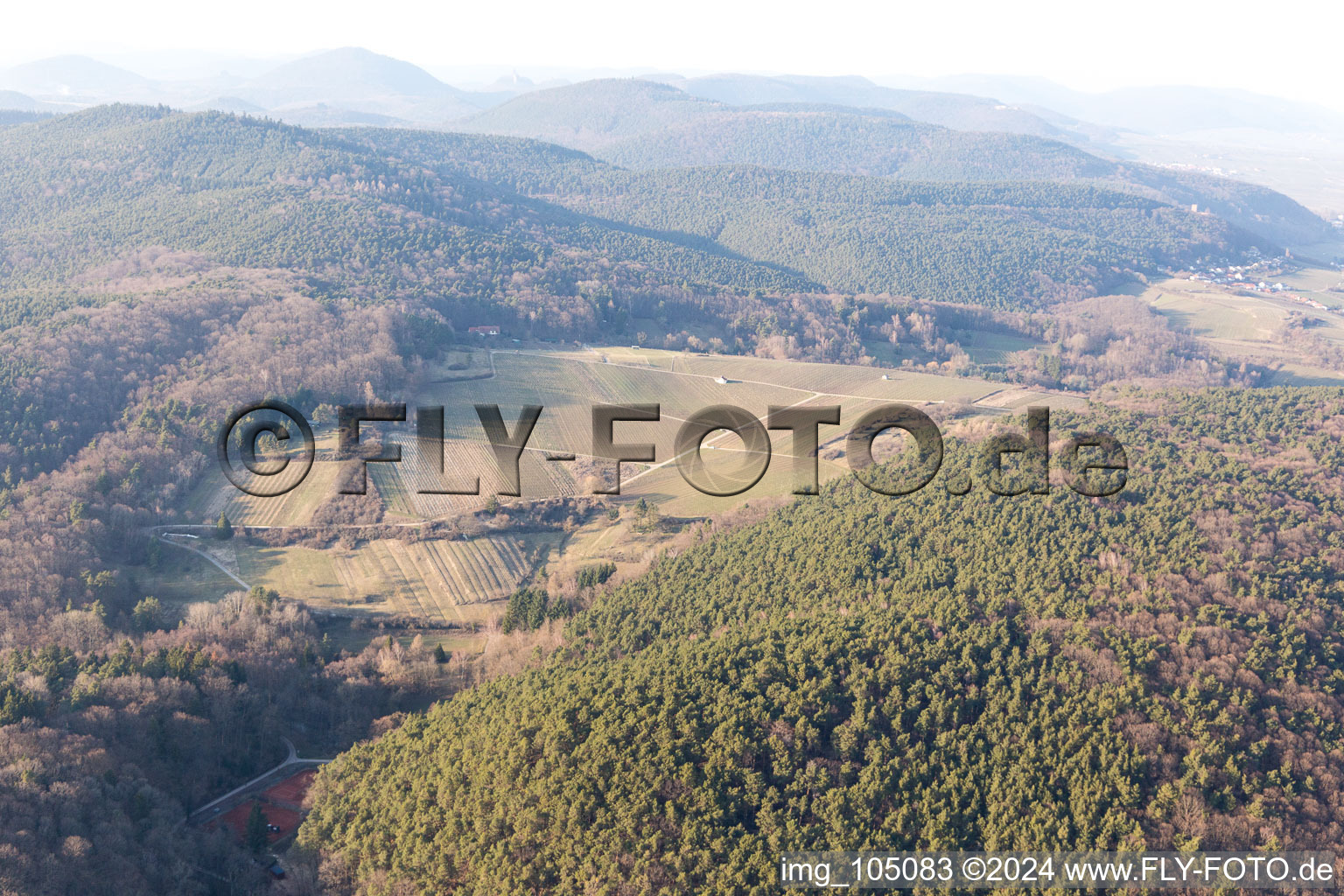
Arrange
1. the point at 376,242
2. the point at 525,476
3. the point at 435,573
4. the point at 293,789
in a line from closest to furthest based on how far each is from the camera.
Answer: the point at 293,789 < the point at 435,573 < the point at 525,476 < the point at 376,242

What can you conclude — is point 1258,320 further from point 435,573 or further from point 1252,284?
point 435,573

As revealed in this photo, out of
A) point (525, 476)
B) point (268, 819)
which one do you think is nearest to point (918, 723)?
point (268, 819)

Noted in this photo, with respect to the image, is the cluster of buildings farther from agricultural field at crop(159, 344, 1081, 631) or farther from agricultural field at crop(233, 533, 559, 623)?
agricultural field at crop(233, 533, 559, 623)

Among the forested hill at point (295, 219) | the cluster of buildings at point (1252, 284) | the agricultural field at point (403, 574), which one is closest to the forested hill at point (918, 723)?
the agricultural field at point (403, 574)

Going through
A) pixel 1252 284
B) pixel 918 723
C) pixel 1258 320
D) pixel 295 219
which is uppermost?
pixel 295 219

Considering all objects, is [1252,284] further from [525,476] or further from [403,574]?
[403,574]

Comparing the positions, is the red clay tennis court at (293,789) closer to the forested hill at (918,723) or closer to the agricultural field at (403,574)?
the forested hill at (918,723)

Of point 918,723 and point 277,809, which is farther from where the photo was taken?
point 277,809

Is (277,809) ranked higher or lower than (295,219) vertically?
lower

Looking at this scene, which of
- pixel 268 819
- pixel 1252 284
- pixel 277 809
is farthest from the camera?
pixel 1252 284

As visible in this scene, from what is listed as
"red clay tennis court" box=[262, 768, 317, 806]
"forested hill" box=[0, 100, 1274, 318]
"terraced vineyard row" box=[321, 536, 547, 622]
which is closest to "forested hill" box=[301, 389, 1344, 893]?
"red clay tennis court" box=[262, 768, 317, 806]
